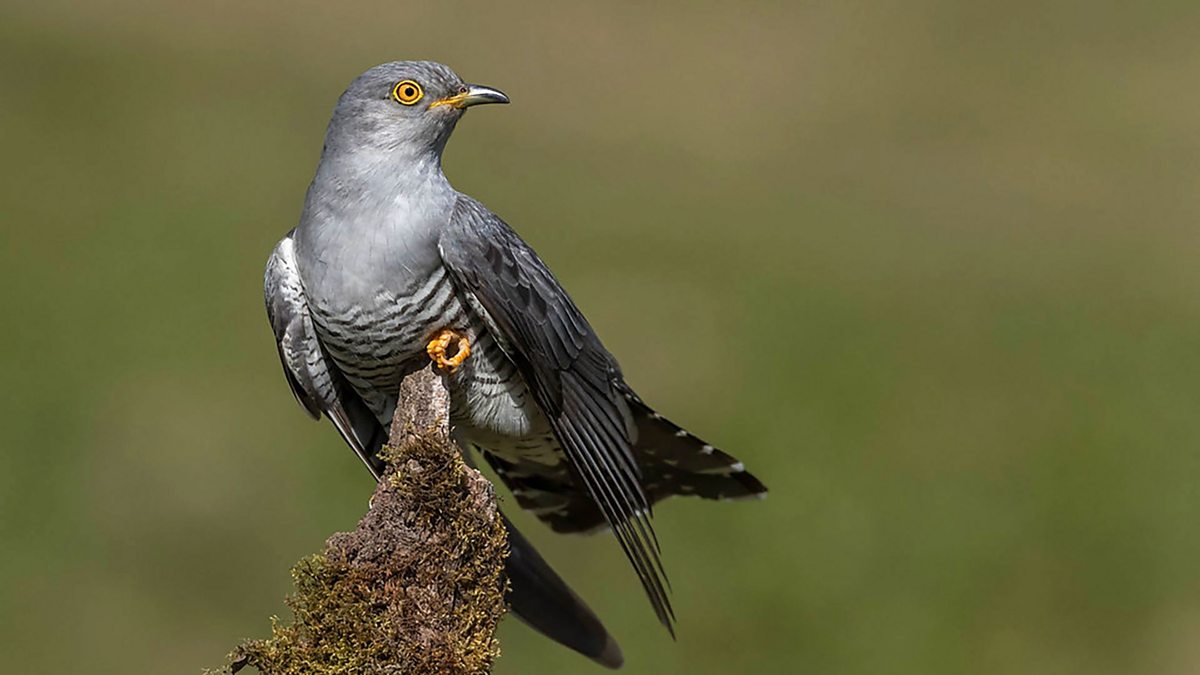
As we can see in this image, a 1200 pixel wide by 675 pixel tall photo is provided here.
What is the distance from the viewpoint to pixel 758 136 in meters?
14.3

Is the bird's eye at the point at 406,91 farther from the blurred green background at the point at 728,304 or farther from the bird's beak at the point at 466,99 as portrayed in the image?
the blurred green background at the point at 728,304

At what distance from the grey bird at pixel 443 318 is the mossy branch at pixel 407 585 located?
0.78 meters

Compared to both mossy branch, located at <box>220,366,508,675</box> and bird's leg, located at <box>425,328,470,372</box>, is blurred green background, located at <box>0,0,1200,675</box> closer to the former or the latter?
bird's leg, located at <box>425,328,470,372</box>

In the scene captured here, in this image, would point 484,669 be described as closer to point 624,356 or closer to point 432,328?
point 432,328

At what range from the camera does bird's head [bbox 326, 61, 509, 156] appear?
15.1 ft

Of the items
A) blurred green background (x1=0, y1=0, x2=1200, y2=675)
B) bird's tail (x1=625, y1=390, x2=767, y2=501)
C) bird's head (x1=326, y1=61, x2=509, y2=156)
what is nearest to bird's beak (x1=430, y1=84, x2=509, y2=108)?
bird's head (x1=326, y1=61, x2=509, y2=156)

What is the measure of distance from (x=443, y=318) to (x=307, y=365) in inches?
21.2

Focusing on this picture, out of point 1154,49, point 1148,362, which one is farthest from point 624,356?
point 1154,49

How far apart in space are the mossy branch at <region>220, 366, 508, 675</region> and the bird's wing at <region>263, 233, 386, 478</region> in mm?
1089

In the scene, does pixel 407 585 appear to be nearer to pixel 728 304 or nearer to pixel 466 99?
pixel 466 99

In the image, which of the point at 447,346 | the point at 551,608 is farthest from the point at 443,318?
the point at 551,608

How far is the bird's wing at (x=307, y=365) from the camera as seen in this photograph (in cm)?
471

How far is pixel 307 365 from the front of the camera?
16.0ft

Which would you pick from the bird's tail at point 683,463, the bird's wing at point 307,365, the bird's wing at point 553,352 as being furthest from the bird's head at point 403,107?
the bird's tail at point 683,463
